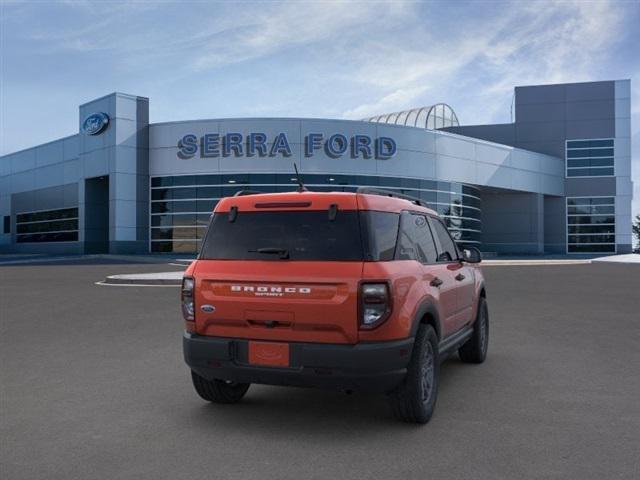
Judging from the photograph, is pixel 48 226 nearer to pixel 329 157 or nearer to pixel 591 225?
pixel 329 157

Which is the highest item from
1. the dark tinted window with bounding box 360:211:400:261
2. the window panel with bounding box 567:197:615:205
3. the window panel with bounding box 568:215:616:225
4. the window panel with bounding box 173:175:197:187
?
the window panel with bounding box 173:175:197:187

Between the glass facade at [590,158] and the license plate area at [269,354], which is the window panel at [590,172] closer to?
the glass facade at [590,158]

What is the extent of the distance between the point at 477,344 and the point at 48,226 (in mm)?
46767

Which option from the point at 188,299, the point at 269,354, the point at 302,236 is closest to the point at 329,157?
the point at 188,299

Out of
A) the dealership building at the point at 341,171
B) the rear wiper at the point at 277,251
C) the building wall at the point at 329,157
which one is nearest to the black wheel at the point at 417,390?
the rear wiper at the point at 277,251

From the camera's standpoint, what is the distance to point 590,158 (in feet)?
170

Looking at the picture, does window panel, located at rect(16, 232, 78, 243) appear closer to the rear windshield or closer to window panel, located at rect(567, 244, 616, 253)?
window panel, located at rect(567, 244, 616, 253)

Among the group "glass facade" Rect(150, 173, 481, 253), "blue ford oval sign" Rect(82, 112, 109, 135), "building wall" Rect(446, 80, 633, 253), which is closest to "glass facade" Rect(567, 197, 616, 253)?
"building wall" Rect(446, 80, 633, 253)

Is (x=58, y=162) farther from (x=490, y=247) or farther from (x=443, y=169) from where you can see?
(x=490, y=247)

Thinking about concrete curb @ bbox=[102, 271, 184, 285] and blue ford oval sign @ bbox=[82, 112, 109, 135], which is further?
blue ford oval sign @ bbox=[82, 112, 109, 135]

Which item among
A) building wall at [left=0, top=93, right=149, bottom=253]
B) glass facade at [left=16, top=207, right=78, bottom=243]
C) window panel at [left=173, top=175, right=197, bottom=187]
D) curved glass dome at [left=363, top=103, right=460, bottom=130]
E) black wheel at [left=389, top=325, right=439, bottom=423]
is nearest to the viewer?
black wheel at [left=389, top=325, right=439, bottom=423]

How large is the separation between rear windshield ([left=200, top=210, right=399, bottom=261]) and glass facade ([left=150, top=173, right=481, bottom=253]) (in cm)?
3188

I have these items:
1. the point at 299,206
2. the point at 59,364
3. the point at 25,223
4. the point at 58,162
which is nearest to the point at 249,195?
the point at 299,206

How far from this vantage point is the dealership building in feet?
126
